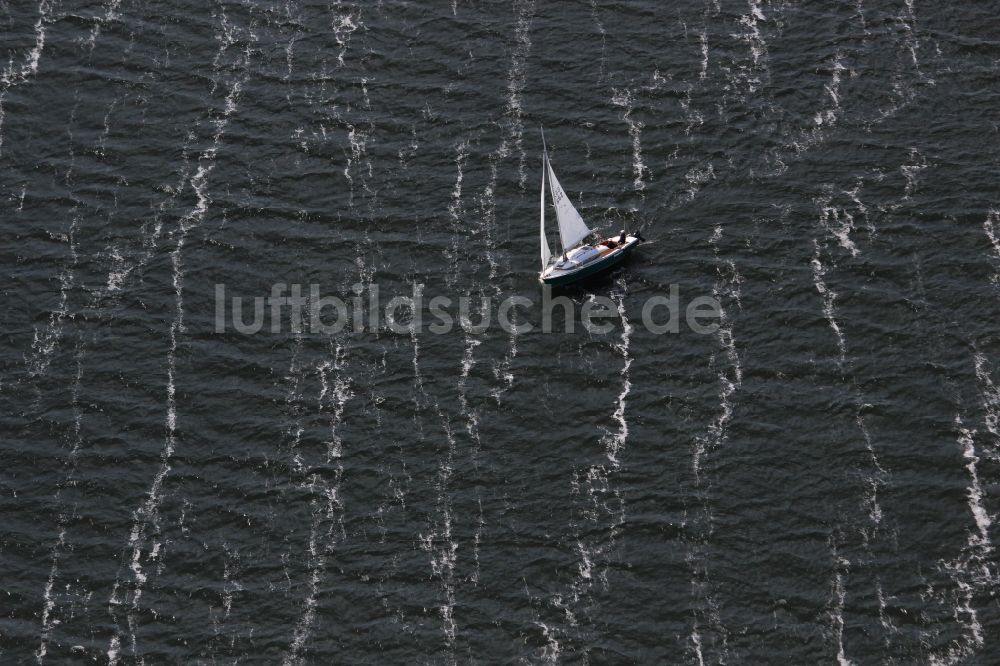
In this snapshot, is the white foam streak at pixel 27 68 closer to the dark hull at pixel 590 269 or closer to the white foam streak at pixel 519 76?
the white foam streak at pixel 519 76

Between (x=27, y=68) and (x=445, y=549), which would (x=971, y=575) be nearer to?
(x=445, y=549)

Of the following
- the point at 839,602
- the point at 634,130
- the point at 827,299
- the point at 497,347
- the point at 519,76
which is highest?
the point at 519,76

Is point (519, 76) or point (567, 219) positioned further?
point (519, 76)

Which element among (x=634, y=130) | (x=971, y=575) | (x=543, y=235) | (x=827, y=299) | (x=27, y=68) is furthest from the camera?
(x=27, y=68)

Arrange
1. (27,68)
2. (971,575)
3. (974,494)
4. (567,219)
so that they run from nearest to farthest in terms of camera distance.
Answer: (971,575) < (974,494) < (567,219) < (27,68)

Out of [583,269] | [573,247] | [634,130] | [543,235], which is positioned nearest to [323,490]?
[583,269]

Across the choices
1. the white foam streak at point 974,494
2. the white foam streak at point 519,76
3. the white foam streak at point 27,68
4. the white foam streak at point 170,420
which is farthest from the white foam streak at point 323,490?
the white foam streak at point 974,494

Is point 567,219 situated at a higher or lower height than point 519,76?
lower
